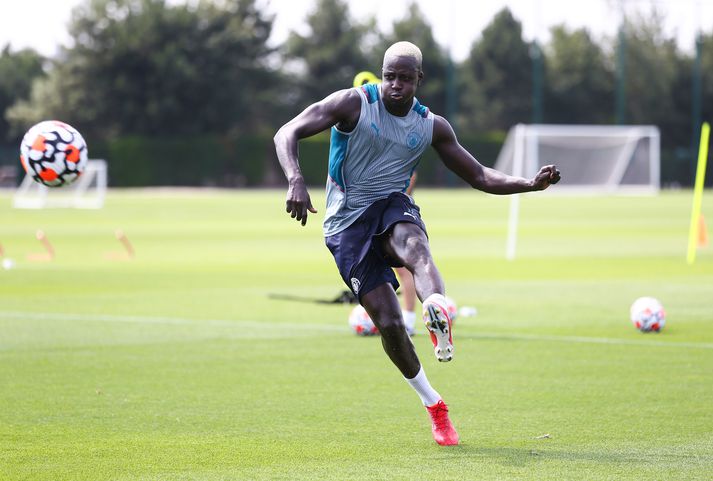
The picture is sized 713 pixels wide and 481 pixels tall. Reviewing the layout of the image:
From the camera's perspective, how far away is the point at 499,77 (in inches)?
3617

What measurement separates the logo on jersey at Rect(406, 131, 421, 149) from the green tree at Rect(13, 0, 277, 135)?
74.0 metres

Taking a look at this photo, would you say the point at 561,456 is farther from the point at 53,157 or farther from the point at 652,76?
the point at 652,76

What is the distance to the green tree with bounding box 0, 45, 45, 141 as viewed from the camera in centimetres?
8775

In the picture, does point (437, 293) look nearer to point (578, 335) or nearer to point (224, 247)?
point (578, 335)

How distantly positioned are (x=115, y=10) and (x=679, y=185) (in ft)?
131

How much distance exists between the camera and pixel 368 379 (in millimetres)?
10289

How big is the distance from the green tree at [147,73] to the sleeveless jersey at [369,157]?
73.9 meters

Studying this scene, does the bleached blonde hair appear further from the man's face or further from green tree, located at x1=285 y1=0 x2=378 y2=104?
green tree, located at x1=285 y1=0 x2=378 y2=104

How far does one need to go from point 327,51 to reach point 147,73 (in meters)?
16.4

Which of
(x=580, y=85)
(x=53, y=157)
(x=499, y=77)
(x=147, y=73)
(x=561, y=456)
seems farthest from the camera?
(x=499, y=77)

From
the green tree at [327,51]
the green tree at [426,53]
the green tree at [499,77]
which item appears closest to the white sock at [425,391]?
the green tree at [426,53]

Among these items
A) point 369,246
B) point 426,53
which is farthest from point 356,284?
point 426,53

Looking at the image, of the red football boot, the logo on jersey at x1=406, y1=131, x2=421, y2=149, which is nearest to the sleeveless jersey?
the logo on jersey at x1=406, y1=131, x2=421, y2=149

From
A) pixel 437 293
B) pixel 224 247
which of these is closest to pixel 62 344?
pixel 437 293
